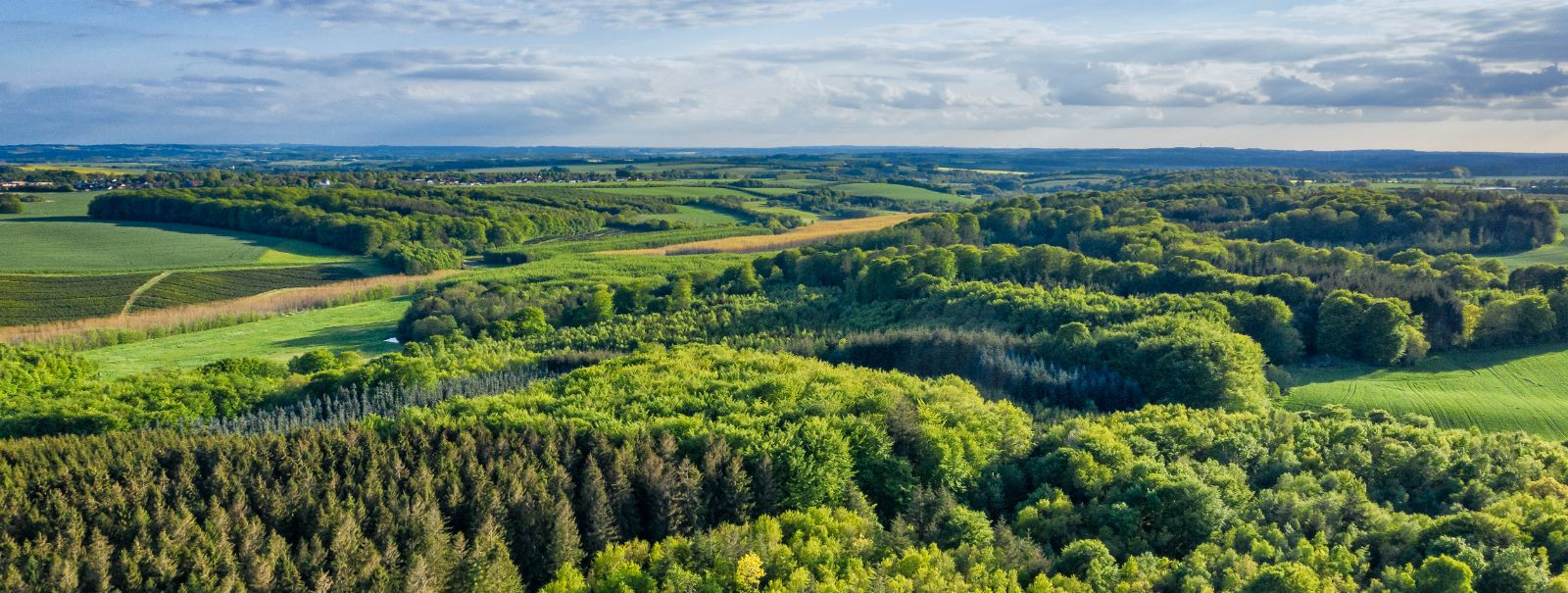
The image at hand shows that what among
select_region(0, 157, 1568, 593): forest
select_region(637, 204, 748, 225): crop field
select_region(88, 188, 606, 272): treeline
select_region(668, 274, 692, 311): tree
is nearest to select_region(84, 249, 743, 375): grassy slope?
select_region(0, 157, 1568, 593): forest

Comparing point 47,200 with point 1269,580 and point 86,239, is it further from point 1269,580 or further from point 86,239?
point 1269,580

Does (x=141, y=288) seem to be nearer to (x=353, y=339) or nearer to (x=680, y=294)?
(x=353, y=339)

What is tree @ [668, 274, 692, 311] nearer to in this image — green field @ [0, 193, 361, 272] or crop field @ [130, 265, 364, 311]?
crop field @ [130, 265, 364, 311]

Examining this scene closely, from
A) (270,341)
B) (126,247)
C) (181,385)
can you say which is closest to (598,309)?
Result: (270,341)

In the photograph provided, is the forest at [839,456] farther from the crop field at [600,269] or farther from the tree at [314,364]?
the crop field at [600,269]

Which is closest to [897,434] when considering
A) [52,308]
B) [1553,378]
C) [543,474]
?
[543,474]

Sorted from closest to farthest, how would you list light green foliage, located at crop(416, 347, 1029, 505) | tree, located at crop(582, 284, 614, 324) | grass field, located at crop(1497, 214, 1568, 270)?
light green foliage, located at crop(416, 347, 1029, 505)
tree, located at crop(582, 284, 614, 324)
grass field, located at crop(1497, 214, 1568, 270)

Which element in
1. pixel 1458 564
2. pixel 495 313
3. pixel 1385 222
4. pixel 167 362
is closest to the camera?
pixel 1458 564
